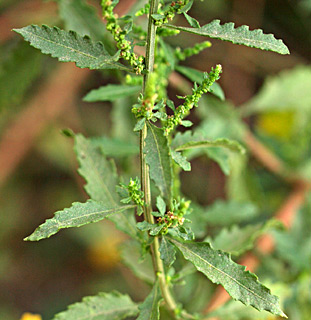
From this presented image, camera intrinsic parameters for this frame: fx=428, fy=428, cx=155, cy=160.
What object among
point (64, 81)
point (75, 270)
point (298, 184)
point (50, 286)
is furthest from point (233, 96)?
point (50, 286)

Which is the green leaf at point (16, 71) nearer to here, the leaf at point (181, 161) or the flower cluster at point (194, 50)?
the flower cluster at point (194, 50)

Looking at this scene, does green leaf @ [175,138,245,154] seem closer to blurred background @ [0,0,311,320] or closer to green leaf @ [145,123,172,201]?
green leaf @ [145,123,172,201]

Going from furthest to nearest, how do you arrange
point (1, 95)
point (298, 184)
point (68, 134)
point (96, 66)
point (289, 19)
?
point (289, 19) → point (298, 184) → point (1, 95) → point (68, 134) → point (96, 66)

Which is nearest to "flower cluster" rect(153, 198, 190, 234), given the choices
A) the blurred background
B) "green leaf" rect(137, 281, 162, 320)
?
"green leaf" rect(137, 281, 162, 320)

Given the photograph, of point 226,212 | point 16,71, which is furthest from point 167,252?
point 16,71

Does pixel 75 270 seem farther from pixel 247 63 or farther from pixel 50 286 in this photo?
pixel 247 63

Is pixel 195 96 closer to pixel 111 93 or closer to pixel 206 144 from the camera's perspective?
pixel 206 144
